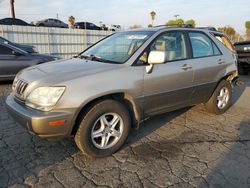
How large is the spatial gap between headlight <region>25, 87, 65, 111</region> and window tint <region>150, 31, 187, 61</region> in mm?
1622

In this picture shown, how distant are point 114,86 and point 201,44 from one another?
2208 millimetres

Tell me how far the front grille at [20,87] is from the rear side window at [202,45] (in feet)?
9.12

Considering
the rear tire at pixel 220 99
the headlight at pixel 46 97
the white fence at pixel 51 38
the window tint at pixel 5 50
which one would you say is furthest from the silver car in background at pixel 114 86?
the white fence at pixel 51 38

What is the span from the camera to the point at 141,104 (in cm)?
355

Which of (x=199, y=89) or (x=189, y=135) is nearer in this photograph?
(x=189, y=135)

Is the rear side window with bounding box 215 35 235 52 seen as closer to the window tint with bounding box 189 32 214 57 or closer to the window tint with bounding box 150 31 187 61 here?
the window tint with bounding box 189 32 214 57

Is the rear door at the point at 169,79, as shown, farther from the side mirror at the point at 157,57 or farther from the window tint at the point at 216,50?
the window tint at the point at 216,50

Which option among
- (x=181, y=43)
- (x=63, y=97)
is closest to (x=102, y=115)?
(x=63, y=97)

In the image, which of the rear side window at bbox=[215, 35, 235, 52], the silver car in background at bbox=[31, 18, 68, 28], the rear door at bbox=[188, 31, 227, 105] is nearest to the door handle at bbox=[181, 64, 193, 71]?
the rear door at bbox=[188, 31, 227, 105]

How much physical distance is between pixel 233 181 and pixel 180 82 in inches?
67.3

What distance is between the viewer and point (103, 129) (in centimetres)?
329

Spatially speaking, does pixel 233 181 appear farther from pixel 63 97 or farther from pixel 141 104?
pixel 63 97

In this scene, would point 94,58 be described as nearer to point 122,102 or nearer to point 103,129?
point 122,102

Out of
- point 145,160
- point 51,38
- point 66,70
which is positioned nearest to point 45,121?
point 66,70
